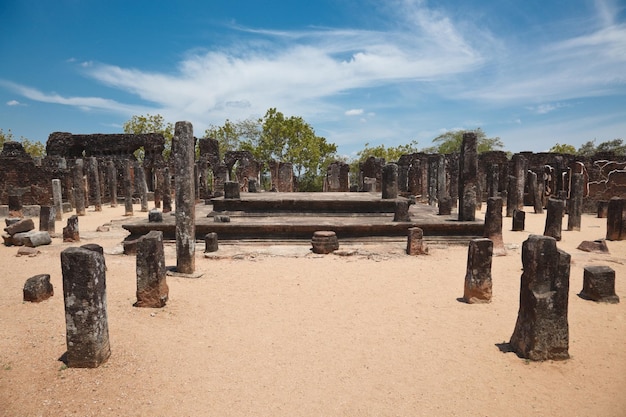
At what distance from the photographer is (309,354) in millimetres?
4164

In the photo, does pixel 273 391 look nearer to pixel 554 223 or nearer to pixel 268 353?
pixel 268 353

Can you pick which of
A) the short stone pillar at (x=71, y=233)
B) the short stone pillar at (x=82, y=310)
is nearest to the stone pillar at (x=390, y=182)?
the short stone pillar at (x=71, y=233)

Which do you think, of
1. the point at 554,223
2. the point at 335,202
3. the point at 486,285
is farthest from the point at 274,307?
the point at 554,223

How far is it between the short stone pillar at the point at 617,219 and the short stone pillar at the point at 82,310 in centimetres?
1186

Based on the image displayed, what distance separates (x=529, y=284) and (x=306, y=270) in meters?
4.19

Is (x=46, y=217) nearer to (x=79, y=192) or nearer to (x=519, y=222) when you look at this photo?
(x=79, y=192)

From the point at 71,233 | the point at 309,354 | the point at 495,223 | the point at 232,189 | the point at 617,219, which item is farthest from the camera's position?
the point at 232,189

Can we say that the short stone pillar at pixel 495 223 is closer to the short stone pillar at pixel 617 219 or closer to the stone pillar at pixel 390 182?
the stone pillar at pixel 390 182

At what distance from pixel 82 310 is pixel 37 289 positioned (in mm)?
2288

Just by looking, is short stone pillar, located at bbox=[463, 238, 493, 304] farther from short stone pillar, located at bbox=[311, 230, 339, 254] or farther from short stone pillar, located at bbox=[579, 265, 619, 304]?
short stone pillar, located at bbox=[311, 230, 339, 254]

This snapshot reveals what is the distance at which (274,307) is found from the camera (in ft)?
→ 18.1

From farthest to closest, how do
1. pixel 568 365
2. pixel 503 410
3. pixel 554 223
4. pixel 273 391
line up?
1. pixel 554 223
2. pixel 568 365
3. pixel 273 391
4. pixel 503 410

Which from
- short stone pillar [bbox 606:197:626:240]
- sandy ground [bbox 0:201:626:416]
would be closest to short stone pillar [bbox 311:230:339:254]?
sandy ground [bbox 0:201:626:416]

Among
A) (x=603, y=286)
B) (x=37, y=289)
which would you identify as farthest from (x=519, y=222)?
(x=37, y=289)
